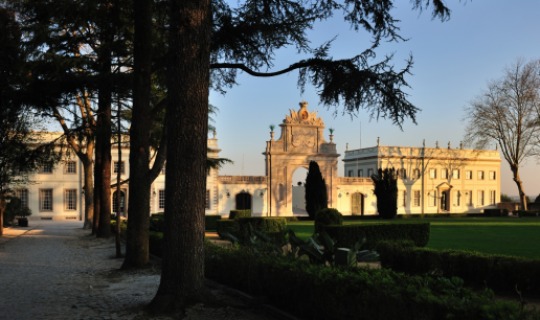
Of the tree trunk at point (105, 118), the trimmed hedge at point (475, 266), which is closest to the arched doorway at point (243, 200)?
the tree trunk at point (105, 118)

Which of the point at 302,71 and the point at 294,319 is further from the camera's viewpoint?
the point at 302,71

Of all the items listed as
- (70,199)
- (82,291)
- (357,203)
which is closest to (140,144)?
(82,291)

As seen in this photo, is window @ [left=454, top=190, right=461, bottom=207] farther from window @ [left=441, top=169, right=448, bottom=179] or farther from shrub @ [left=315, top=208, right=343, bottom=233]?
shrub @ [left=315, top=208, right=343, bottom=233]

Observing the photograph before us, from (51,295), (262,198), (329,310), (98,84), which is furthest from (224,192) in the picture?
(329,310)

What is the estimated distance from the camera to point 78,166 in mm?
44938

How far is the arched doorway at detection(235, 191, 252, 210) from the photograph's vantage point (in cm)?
4603

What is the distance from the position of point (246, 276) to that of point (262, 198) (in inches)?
1518

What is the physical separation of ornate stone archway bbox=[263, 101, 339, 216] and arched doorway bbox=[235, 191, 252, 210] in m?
1.87

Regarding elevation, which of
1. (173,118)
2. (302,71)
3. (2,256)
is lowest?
(2,256)

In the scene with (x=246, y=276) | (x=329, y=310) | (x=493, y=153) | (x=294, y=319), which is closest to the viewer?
(x=329, y=310)

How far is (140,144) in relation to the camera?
1085 centimetres

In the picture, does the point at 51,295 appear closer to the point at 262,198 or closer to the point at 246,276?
the point at 246,276

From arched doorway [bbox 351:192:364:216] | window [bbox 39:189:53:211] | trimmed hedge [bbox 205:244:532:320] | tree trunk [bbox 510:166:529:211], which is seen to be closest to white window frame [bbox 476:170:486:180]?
tree trunk [bbox 510:166:529:211]

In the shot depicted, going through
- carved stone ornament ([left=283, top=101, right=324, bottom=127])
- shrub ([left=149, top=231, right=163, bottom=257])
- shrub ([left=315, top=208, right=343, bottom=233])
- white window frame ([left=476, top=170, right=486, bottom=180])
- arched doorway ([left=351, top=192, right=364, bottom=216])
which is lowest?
arched doorway ([left=351, top=192, right=364, bottom=216])
